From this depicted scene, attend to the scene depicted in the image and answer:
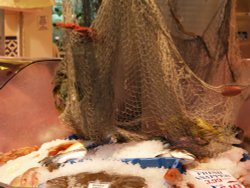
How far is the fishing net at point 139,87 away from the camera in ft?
4.37

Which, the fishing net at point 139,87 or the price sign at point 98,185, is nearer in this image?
the price sign at point 98,185

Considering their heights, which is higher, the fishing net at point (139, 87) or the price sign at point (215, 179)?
the fishing net at point (139, 87)

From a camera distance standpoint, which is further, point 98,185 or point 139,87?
point 139,87

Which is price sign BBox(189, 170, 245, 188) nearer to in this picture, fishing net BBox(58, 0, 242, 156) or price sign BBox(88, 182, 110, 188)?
fishing net BBox(58, 0, 242, 156)

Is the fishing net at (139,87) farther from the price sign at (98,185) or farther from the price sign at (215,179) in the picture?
the price sign at (98,185)

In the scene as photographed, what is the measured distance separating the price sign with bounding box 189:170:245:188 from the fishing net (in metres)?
0.15

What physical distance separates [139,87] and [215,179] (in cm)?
41

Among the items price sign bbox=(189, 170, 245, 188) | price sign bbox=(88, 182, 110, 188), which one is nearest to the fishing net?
price sign bbox=(189, 170, 245, 188)

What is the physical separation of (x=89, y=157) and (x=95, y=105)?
0.63 ft

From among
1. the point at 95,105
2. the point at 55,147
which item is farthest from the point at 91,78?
the point at 55,147

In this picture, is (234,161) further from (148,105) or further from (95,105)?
(95,105)

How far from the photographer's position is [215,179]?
123cm

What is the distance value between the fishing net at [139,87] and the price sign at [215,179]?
152 mm

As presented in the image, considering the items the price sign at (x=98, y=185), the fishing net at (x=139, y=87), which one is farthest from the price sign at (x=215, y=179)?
the price sign at (x=98, y=185)
